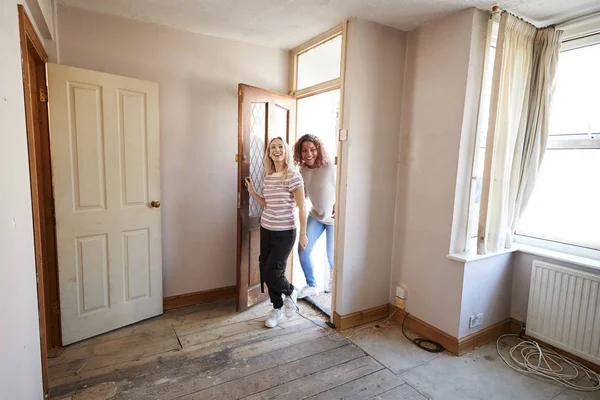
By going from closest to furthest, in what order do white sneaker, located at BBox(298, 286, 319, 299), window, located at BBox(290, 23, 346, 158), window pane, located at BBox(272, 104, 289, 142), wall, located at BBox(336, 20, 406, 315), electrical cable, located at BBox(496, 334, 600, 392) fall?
electrical cable, located at BBox(496, 334, 600, 392) < wall, located at BBox(336, 20, 406, 315) < window, located at BBox(290, 23, 346, 158) < window pane, located at BBox(272, 104, 289, 142) < white sneaker, located at BBox(298, 286, 319, 299)

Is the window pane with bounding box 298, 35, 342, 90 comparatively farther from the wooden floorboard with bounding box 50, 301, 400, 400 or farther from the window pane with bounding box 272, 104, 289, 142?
the wooden floorboard with bounding box 50, 301, 400, 400

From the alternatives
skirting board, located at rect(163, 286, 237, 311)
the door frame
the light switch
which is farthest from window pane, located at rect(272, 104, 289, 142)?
skirting board, located at rect(163, 286, 237, 311)

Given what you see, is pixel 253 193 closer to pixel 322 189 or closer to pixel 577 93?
pixel 322 189

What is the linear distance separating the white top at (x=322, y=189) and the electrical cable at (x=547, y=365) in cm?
162

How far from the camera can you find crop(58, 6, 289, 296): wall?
254cm

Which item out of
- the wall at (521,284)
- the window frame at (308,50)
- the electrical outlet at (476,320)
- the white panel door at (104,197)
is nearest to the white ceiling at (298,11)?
the window frame at (308,50)

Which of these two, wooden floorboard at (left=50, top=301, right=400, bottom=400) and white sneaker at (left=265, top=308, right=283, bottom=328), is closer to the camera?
wooden floorboard at (left=50, top=301, right=400, bottom=400)

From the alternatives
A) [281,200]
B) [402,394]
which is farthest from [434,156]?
[402,394]

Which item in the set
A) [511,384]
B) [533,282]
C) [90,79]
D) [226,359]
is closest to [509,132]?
[533,282]

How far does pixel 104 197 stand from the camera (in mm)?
2402

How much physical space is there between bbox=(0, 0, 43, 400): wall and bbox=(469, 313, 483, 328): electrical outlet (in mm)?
2533

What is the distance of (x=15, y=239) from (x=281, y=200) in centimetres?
160

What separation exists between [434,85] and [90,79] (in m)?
2.41

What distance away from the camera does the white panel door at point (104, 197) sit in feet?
7.33
